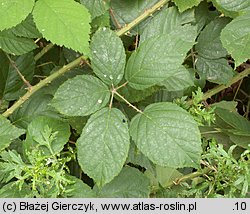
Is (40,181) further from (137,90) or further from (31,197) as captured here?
(137,90)

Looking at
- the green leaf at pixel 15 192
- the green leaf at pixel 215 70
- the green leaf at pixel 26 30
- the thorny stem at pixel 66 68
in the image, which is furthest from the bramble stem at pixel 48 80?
the green leaf at pixel 215 70

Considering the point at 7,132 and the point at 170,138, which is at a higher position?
the point at 7,132

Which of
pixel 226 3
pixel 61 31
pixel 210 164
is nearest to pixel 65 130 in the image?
pixel 61 31

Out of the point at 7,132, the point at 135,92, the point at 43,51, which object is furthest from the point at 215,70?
the point at 7,132

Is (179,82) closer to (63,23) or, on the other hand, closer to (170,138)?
(170,138)

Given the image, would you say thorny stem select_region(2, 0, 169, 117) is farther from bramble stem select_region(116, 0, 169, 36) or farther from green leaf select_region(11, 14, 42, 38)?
green leaf select_region(11, 14, 42, 38)
